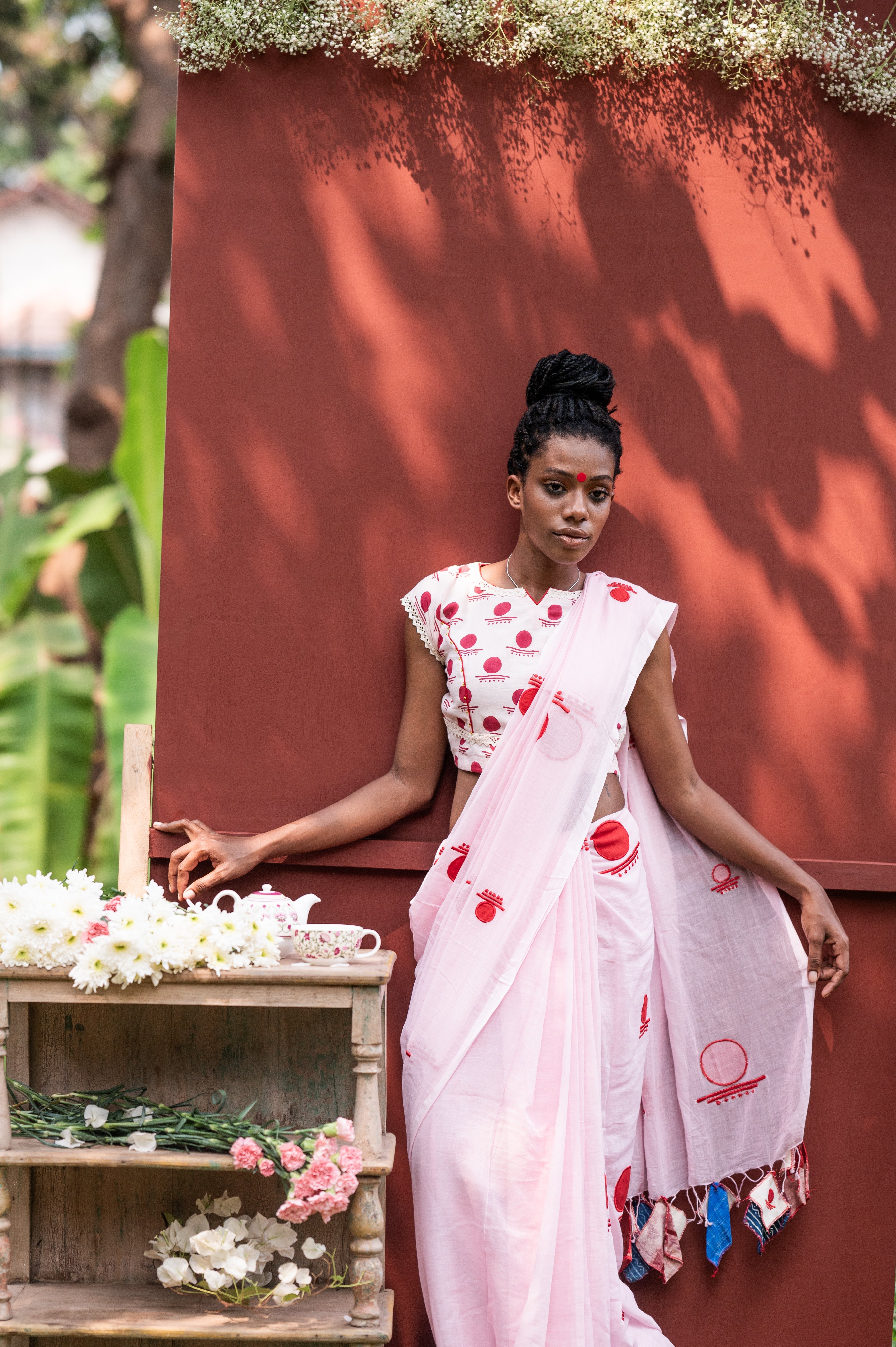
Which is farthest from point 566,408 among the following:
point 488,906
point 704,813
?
point 488,906

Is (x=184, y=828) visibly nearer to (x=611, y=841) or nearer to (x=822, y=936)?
(x=611, y=841)

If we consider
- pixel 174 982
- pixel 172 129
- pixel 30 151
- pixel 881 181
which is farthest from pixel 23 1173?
pixel 30 151

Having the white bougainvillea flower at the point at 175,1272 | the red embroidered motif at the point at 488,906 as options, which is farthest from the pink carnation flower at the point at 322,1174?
the red embroidered motif at the point at 488,906

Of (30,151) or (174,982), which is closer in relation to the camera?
(174,982)

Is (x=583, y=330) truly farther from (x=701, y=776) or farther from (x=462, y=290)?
(x=701, y=776)

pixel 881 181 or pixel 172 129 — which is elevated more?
pixel 172 129

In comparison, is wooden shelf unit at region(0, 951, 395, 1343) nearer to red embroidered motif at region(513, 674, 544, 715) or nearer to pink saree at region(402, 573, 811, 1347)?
pink saree at region(402, 573, 811, 1347)

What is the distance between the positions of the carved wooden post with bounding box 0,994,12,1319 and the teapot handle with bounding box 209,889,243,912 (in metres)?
0.43

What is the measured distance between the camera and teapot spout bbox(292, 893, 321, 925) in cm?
232

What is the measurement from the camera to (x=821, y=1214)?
8.84ft

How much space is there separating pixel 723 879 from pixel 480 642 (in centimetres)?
81

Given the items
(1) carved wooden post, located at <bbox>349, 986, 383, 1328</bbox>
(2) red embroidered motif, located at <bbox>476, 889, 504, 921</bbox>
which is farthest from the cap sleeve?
(1) carved wooden post, located at <bbox>349, 986, 383, 1328</bbox>

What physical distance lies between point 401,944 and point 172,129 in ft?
15.8

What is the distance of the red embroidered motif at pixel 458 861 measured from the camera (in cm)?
245
